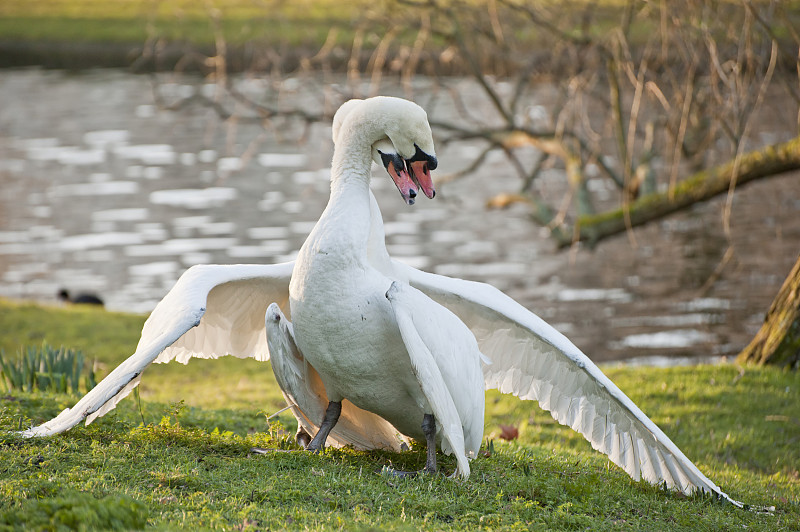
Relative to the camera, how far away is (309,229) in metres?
20.5

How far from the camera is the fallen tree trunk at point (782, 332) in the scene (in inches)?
325

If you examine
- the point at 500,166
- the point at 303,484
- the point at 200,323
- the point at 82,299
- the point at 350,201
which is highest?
the point at 350,201

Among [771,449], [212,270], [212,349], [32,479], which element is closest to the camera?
[32,479]

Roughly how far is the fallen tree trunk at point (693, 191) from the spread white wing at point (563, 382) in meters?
3.69

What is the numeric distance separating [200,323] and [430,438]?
1720mm

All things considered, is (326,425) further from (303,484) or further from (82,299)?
(82,299)

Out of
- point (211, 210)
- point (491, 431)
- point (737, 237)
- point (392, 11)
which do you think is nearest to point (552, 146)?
point (392, 11)

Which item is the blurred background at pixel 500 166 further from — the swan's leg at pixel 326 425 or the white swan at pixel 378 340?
the swan's leg at pixel 326 425

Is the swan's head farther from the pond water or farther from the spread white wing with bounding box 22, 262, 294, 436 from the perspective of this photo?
the pond water

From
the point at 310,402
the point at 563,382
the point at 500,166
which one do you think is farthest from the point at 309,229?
the point at 563,382

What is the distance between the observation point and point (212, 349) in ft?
18.5

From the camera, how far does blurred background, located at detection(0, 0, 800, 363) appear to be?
31.4 feet

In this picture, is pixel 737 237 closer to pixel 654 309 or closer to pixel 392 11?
pixel 654 309

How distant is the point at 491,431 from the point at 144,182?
795 inches
